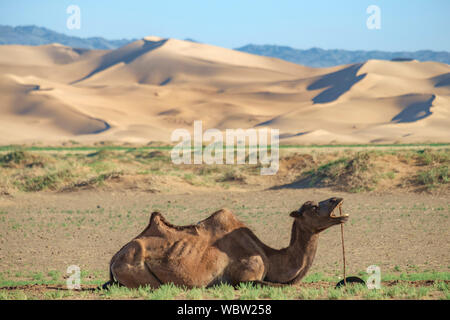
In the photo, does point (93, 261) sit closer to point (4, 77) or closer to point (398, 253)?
point (398, 253)

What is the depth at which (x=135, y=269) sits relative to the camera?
7.06 meters

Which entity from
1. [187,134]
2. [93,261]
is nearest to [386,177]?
[93,261]

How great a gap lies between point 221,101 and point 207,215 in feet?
317

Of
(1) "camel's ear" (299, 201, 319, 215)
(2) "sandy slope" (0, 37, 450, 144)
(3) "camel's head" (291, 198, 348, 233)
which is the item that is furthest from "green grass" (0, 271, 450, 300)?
(2) "sandy slope" (0, 37, 450, 144)

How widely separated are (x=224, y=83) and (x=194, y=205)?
384ft

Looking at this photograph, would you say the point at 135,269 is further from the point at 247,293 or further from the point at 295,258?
the point at 295,258

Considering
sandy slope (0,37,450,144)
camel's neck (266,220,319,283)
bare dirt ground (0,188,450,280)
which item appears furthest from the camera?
sandy slope (0,37,450,144)

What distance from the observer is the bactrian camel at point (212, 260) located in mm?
6980

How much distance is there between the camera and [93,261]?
1167cm

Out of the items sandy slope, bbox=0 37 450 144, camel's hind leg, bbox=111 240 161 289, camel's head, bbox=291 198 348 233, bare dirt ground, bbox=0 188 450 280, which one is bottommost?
bare dirt ground, bbox=0 188 450 280

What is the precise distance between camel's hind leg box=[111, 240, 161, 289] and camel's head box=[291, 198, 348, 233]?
1.70 m

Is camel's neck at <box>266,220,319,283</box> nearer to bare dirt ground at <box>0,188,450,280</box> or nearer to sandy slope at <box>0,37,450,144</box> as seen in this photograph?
bare dirt ground at <box>0,188,450,280</box>

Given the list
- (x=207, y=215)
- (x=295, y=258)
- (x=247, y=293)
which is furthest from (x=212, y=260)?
(x=207, y=215)

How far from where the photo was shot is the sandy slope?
79.9 metres
